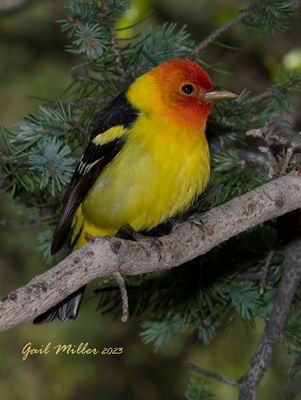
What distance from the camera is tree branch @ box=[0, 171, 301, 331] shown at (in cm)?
249

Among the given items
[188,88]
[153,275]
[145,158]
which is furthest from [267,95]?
[153,275]

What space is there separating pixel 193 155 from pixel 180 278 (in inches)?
21.9

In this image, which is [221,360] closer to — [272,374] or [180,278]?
[272,374]

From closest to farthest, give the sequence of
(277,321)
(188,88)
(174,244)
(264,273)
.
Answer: (174,244), (277,321), (264,273), (188,88)

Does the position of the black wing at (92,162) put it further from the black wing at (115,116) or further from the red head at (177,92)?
the red head at (177,92)

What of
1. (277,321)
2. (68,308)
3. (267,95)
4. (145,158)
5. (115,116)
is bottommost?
(277,321)

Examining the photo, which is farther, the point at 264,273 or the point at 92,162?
the point at 92,162

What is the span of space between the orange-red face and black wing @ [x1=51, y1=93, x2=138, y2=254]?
23 centimetres

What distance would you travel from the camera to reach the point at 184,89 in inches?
155

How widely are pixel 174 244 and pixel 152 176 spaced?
1.83 ft

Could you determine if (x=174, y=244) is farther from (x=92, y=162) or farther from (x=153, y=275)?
(x=92, y=162)

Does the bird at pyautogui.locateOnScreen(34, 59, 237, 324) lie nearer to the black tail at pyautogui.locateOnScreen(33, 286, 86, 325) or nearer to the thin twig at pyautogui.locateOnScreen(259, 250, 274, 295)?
the black tail at pyautogui.locateOnScreen(33, 286, 86, 325)

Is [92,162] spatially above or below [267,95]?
above

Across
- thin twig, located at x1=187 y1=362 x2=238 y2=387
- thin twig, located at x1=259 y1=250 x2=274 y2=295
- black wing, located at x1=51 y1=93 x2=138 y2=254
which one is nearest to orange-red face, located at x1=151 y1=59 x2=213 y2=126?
black wing, located at x1=51 y1=93 x2=138 y2=254
